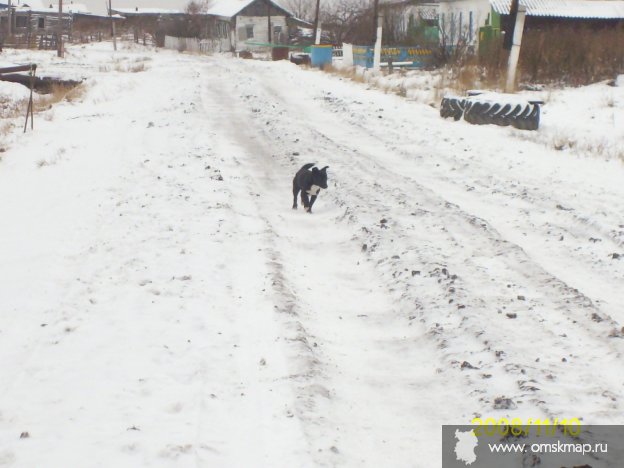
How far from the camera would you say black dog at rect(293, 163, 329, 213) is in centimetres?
862

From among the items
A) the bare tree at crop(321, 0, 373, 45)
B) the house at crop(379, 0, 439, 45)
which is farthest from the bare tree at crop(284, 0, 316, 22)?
the house at crop(379, 0, 439, 45)

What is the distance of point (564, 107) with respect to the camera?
665 inches

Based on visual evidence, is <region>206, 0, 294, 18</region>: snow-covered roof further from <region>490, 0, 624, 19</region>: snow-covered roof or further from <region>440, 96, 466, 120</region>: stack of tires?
<region>440, 96, 466, 120</region>: stack of tires

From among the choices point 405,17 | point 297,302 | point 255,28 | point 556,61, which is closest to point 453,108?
point 556,61

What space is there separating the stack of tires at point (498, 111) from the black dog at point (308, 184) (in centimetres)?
749

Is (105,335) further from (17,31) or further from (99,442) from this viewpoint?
(17,31)

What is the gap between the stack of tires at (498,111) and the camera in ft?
48.2

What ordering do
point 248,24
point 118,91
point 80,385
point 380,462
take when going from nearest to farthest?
point 380,462 < point 80,385 < point 118,91 < point 248,24

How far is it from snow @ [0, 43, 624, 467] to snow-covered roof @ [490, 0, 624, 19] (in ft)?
77.8

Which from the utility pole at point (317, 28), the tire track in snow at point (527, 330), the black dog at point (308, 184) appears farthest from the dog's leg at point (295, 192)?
the utility pole at point (317, 28)

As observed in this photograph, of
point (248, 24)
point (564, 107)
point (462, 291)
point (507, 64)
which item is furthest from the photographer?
point (248, 24)

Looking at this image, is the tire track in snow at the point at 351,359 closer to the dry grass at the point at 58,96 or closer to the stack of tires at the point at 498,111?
the stack of tires at the point at 498,111

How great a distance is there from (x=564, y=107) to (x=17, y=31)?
6583 cm

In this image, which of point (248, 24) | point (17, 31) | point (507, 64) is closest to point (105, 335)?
point (507, 64)
